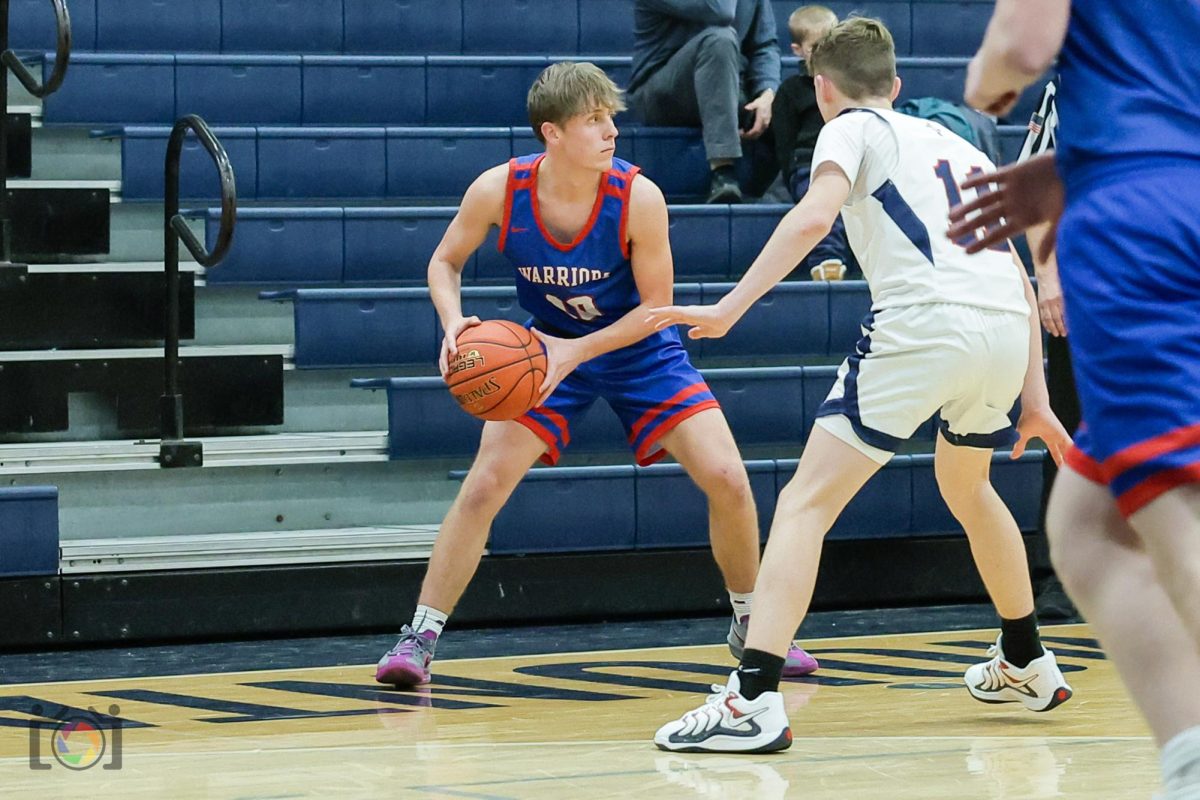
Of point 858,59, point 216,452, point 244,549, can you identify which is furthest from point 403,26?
point 858,59

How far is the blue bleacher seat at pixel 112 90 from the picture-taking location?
7.25 meters

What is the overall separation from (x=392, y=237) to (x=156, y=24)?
5.65ft

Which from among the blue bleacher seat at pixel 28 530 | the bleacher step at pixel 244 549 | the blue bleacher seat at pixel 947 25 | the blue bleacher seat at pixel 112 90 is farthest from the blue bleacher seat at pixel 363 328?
the blue bleacher seat at pixel 947 25

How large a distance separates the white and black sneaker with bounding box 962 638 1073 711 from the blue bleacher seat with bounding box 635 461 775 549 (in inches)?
74.9

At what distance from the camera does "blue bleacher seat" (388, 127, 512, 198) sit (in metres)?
7.21

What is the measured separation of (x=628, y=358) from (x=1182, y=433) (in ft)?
9.05

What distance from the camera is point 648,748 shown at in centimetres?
356

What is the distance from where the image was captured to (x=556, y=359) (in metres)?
4.31

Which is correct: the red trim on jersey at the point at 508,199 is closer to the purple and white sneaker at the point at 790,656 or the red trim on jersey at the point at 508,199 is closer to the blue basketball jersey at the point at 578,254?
the blue basketball jersey at the point at 578,254

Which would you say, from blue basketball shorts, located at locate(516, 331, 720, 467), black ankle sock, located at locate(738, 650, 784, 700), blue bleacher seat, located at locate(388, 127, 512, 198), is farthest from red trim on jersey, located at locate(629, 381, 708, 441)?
blue bleacher seat, located at locate(388, 127, 512, 198)

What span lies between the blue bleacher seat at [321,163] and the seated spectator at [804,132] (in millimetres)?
1539

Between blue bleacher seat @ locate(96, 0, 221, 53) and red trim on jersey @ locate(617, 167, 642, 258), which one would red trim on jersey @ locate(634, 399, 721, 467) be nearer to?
red trim on jersey @ locate(617, 167, 642, 258)

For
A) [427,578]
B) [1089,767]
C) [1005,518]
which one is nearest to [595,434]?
[427,578]

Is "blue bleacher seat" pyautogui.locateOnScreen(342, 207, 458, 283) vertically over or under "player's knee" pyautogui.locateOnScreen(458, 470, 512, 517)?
over
